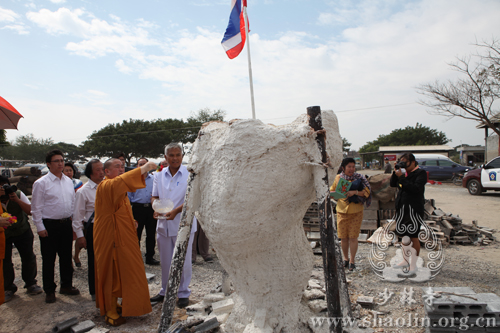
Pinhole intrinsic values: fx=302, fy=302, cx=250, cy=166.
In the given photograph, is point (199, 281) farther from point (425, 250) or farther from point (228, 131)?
point (425, 250)

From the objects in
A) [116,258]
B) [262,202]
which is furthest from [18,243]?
[262,202]

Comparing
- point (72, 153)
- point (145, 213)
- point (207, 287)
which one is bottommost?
point (207, 287)

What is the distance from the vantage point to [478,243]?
5699 millimetres

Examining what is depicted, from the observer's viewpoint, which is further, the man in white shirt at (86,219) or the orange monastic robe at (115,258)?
the man in white shirt at (86,219)

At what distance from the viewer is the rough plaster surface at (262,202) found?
2182 millimetres

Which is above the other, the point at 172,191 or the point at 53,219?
the point at 172,191

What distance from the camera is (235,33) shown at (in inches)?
209

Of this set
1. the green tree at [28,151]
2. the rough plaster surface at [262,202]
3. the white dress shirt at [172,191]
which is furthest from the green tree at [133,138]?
the rough plaster surface at [262,202]

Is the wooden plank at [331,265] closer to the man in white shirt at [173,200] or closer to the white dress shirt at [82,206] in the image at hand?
the man in white shirt at [173,200]

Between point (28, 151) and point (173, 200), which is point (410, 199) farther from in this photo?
point (28, 151)

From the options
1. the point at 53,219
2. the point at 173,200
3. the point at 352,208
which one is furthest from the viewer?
the point at 352,208

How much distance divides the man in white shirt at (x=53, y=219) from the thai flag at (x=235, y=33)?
3.18m

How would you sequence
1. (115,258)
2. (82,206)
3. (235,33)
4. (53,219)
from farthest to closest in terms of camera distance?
(235,33) → (53,219) → (82,206) → (115,258)

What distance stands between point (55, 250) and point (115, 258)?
4.68 ft
